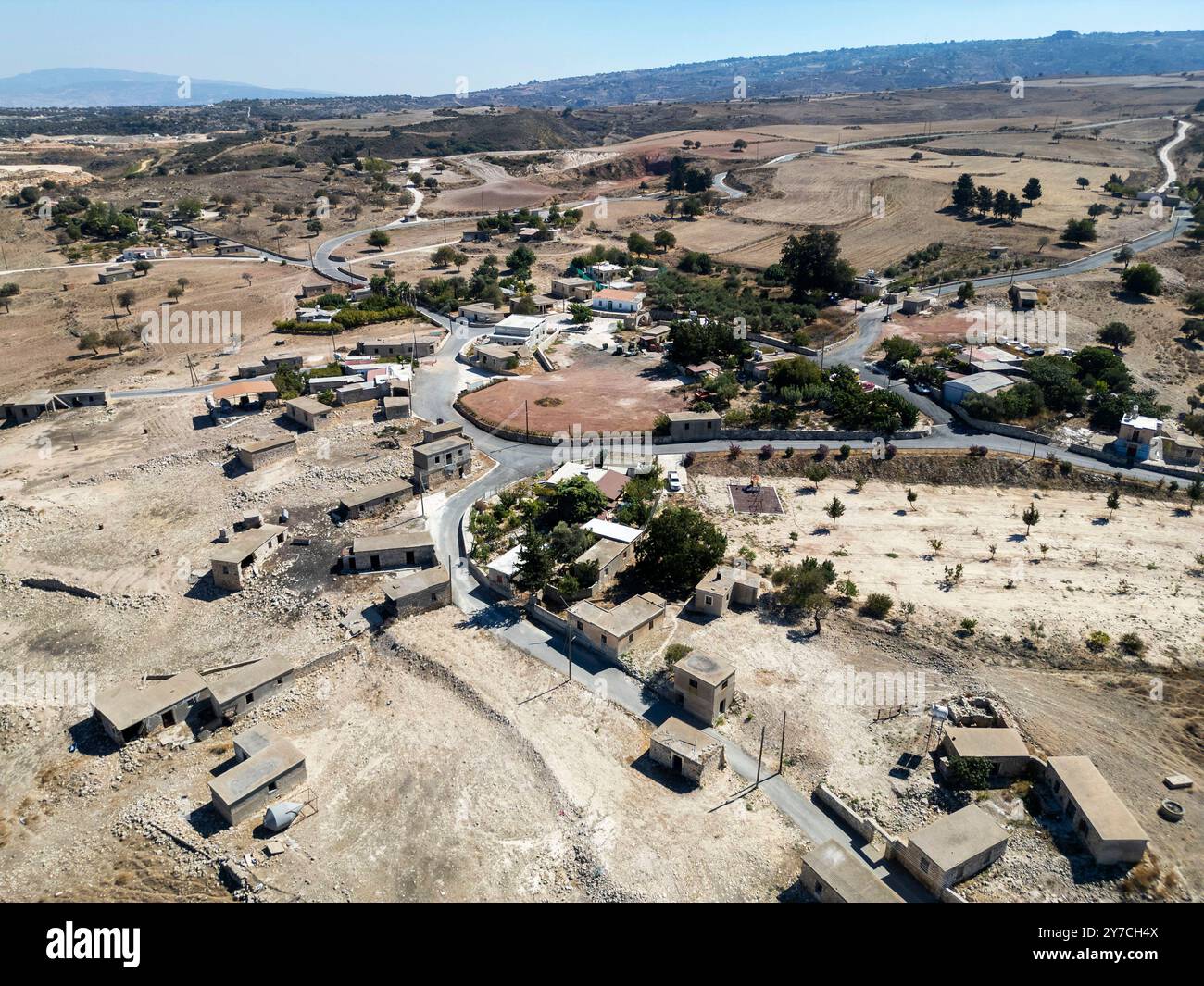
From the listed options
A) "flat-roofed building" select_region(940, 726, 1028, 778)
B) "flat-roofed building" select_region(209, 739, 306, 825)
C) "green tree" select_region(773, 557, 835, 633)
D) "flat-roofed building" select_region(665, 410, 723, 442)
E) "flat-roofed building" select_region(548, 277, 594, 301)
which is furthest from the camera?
"flat-roofed building" select_region(548, 277, 594, 301)

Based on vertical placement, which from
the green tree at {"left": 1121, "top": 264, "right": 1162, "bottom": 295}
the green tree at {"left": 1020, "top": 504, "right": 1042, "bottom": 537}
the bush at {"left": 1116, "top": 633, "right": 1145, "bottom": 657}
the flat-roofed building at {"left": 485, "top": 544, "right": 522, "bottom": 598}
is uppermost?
the green tree at {"left": 1121, "top": 264, "right": 1162, "bottom": 295}

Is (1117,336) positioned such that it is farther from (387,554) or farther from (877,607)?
(387,554)

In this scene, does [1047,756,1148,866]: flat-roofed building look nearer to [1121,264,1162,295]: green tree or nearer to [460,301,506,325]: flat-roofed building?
[460,301,506,325]: flat-roofed building

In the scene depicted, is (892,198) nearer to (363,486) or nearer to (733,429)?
(733,429)

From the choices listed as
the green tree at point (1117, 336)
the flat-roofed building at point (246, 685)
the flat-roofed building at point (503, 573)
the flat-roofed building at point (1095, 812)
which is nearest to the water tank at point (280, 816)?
the flat-roofed building at point (246, 685)

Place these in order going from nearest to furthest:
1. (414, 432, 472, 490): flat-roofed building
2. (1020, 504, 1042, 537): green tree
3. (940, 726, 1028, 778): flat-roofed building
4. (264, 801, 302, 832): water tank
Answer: (264, 801, 302, 832): water tank < (940, 726, 1028, 778): flat-roofed building < (1020, 504, 1042, 537): green tree < (414, 432, 472, 490): flat-roofed building

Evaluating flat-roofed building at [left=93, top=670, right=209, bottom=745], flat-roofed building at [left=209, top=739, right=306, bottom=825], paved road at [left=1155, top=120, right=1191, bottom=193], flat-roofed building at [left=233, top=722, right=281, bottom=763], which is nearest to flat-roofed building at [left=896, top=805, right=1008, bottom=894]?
flat-roofed building at [left=209, top=739, right=306, bottom=825]

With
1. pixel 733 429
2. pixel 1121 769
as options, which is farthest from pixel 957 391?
pixel 1121 769
